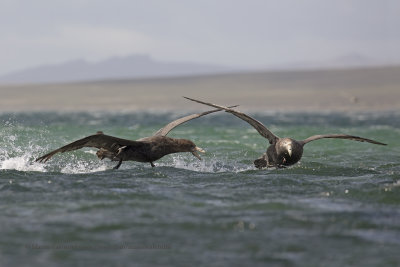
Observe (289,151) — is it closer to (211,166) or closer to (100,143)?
(211,166)

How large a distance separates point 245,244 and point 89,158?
36.8ft

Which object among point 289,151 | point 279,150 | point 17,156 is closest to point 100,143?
point 279,150

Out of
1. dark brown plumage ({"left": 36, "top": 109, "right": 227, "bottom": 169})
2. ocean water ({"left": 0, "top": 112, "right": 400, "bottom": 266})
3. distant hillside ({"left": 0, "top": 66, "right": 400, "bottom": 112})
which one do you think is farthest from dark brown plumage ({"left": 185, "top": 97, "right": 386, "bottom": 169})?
distant hillside ({"left": 0, "top": 66, "right": 400, "bottom": 112})

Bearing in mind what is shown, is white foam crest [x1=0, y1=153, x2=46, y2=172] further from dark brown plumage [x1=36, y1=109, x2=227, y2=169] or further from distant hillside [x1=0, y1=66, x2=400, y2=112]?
distant hillside [x1=0, y1=66, x2=400, y2=112]

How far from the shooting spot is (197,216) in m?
10.0

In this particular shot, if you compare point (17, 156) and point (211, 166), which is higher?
point (17, 156)

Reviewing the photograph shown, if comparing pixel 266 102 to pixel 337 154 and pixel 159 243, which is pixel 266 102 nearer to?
pixel 337 154

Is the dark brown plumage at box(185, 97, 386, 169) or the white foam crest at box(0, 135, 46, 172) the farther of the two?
the white foam crest at box(0, 135, 46, 172)

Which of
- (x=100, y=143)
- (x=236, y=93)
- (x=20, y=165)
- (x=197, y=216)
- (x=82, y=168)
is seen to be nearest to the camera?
(x=197, y=216)

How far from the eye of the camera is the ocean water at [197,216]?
810cm

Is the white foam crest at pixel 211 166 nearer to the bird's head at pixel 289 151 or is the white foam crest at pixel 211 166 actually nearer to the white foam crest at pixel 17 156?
the bird's head at pixel 289 151

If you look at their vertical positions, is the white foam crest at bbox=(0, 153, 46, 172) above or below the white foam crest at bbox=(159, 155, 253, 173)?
above

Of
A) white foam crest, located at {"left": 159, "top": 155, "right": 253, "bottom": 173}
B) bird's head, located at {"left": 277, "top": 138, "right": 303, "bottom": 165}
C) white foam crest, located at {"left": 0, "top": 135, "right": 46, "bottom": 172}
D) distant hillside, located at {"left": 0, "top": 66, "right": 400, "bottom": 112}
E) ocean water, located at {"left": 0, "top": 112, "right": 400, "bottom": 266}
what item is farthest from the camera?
distant hillside, located at {"left": 0, "top": 66, "right": 400, "bottom": 112}

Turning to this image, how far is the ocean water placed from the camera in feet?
26.6
